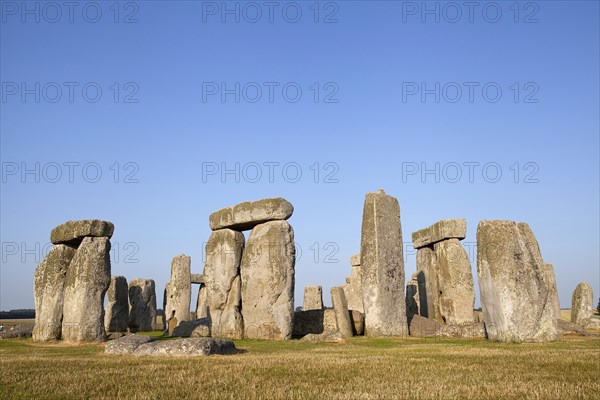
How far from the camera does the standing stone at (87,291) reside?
1334cm

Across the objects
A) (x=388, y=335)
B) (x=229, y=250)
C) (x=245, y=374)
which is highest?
(x=229, y=250)

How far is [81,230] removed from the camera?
13898 mm

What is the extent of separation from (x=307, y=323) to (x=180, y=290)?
9016 mm

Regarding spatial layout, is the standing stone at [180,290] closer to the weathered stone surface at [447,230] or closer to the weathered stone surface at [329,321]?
the weathered stone surface at [329,321]

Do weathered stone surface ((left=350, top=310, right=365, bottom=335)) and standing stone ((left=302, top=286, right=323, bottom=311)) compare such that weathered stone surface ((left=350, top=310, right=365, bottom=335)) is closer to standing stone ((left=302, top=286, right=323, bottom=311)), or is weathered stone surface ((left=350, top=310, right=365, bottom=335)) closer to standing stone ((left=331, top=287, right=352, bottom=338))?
standing stone ((left=331, top=287, right=352, bottom=338))

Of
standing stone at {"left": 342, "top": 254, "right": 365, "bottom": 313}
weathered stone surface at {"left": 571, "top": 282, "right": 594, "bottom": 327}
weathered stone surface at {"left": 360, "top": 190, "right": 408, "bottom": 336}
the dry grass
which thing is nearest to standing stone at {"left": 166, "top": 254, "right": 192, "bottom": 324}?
standing stone at {"left": 342, "top": 254, "right": 365, "bottom": 313}

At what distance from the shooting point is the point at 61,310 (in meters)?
14.2

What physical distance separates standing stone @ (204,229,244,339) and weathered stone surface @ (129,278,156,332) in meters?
9.05

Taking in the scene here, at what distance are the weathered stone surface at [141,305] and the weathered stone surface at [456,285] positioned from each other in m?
12.7

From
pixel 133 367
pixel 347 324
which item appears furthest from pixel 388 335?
pixel 133 367

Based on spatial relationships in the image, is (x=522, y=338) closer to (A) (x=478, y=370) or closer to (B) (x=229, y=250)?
(A) (x=478, y=370)

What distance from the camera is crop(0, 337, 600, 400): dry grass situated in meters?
5.04

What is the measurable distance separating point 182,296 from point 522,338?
1559cm

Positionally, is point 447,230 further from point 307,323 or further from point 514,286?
point 514,286
